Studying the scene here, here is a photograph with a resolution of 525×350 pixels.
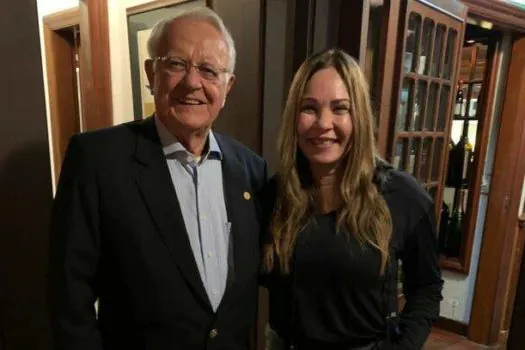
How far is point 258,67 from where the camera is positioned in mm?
1582

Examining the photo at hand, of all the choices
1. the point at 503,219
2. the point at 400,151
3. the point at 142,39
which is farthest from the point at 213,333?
the point at 503,219

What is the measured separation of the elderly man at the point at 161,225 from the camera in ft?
2.97

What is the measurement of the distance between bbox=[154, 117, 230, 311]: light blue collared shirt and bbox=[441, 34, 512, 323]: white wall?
2.32 metres

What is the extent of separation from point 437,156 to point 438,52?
19.7 inches

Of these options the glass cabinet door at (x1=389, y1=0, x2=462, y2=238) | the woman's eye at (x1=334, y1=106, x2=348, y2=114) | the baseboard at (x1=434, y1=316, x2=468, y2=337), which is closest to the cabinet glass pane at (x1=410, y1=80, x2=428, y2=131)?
the glass cabinet door at (x1=389, y1=0, x2=462, y2=238)

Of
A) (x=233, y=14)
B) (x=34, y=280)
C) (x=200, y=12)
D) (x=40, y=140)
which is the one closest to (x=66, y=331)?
(x=34, y=280)

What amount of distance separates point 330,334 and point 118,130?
76cm

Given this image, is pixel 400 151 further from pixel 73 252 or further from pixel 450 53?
pixel 73 252

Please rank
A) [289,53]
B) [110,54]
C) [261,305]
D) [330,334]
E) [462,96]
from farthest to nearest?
[462,96] → [110,54] → [261,305] → [289,53] → [330,334]

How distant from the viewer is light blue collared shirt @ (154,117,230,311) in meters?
1.02

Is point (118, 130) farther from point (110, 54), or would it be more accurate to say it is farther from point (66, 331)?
point (110, 54)

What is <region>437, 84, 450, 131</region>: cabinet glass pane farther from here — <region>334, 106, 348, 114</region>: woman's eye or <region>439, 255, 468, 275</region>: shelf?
<region>439, 255, 468, 275</region>: shelf

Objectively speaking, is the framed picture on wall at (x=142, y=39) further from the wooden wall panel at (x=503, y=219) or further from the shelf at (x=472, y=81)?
the shelf at (x=472, y=81)

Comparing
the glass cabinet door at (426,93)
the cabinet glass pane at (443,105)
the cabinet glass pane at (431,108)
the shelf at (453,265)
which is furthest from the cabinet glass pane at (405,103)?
the shelf at (453,265)
